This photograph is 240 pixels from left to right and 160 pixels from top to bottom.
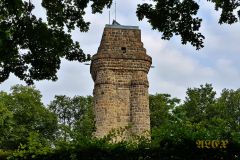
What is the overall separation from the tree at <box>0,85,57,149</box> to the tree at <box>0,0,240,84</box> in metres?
40.6

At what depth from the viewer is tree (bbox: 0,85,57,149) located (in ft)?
154

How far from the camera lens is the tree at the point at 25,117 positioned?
4703 centimetres

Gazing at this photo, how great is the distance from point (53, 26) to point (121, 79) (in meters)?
17.9

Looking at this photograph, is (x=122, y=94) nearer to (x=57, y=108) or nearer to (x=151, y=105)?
(x=151, y=105)

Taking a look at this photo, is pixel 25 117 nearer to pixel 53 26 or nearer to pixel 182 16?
pixel 53 26

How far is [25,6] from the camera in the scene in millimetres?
6688

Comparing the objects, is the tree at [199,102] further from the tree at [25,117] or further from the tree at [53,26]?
the tree at [53,26]

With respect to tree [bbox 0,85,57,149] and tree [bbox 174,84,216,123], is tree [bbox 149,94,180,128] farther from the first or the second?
tree [bbox 0,85,57,149]

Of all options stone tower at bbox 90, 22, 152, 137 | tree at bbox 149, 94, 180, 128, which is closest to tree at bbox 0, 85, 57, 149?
tree at bbox 149, 94, 180, 128

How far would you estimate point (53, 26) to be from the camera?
6.79 metres

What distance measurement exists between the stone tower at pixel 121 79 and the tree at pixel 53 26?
653 inches

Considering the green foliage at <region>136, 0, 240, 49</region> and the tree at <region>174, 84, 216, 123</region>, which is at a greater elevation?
the tree at <region>174, 84, 216, 123</region>

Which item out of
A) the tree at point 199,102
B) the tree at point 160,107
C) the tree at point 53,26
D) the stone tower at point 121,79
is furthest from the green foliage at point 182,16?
the tree at point 199,102

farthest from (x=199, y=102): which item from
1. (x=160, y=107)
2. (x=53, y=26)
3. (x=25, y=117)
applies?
(x=53, y=26)
